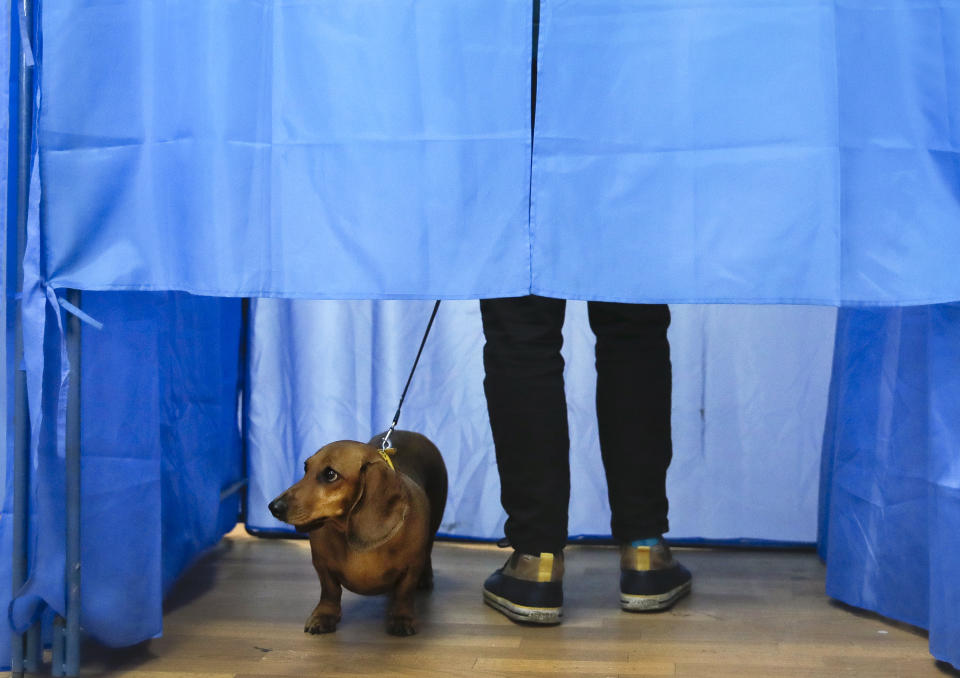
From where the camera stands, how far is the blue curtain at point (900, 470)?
1.42 meters

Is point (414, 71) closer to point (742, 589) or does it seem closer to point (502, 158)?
point (502, 158)

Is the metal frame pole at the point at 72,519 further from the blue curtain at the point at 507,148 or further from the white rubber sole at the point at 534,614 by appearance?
the white rubber sole at the point at 534,614

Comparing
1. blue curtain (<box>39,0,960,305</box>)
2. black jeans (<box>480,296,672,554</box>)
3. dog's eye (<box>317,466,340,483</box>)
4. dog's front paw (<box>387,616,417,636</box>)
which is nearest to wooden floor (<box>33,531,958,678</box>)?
dog's front paw (<box>387,616,417,636</box>)

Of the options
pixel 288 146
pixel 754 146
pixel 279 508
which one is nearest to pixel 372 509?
pixel 279 508

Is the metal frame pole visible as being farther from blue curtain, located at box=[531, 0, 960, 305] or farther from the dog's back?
blue curtain, located at box=[531, 0, 960, 305]

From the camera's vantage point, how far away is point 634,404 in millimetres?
1694

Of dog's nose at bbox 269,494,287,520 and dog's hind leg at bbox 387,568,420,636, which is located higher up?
dog's nose at bbox 269,494,287,520

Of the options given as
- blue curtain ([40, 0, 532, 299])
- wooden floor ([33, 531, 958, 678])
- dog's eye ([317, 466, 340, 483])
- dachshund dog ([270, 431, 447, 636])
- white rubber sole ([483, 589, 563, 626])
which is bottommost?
wooden floor ([33, 531, 958, 678])

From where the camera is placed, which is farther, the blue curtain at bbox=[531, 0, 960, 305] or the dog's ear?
the dog's ear

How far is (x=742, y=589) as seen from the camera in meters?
1.84

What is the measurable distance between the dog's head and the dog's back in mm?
167

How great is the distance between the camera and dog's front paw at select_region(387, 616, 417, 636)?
1595 millimetres

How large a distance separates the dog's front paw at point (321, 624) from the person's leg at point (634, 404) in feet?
1.53

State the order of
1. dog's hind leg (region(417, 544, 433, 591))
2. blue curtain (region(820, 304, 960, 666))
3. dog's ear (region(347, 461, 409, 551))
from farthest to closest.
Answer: dog's hind leg (region(417, 544, 433, 591)) < dog's ear (region(347, 461, 409, 551)) < blue curtain (region(820, 304, 960, 666))
